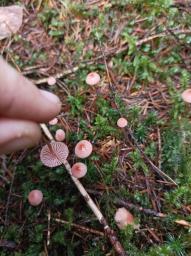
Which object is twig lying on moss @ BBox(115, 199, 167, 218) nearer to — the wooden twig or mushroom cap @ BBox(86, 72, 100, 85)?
the wooden twig

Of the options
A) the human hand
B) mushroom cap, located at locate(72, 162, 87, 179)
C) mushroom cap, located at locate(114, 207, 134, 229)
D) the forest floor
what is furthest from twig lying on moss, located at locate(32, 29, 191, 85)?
mushroom cap, located at locate(114, 207, 134, 229)

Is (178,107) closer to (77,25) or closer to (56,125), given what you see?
(56,125)

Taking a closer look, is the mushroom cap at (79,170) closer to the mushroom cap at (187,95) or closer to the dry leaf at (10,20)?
the mushroom cap at (187,95)

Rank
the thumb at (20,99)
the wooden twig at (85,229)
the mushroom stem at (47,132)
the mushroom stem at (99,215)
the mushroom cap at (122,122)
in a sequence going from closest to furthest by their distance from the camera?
the thumb at (20,99) → the mushroom stem at (99,215) → the wooden twig at (85,229) → the mushroom cap at (122,122) → the mushroom stem at (47,132)

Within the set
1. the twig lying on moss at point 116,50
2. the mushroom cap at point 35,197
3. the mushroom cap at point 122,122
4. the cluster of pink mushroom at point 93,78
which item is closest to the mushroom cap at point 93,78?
the cluster of pink mushroom at point 93,78

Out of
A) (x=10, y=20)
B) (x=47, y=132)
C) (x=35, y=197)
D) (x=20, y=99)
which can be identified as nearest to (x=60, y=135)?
(x=47, y=132)

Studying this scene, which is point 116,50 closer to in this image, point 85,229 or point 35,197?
point 35,197
